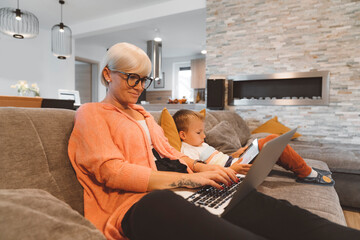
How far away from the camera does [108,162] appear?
800 millimetres

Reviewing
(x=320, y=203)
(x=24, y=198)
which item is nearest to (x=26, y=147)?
(x=24, y=198)

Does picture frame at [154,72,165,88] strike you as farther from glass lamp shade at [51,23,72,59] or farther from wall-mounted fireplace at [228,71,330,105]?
wall-mounted fireplace at [228,71,330,105]

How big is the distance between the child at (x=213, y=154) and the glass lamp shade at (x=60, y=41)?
3962 millimetres

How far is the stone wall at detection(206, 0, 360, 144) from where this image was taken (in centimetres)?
324

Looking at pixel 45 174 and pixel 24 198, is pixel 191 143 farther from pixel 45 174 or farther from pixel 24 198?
pixel 24 198

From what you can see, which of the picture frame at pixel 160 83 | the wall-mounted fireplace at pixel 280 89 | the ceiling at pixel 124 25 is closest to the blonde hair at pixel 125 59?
the wall-mounted fireplace at pixel 280 89

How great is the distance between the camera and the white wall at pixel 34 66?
16.8ft

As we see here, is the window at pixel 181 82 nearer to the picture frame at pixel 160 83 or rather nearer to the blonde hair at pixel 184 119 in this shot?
the picture frame at pixel 160 83

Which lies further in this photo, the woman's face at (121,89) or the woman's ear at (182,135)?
the woman's ear at (182,135)

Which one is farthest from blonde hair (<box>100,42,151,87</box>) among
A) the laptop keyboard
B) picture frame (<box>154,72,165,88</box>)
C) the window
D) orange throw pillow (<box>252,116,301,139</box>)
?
picture frame (<box>154,72,165,88</box>)

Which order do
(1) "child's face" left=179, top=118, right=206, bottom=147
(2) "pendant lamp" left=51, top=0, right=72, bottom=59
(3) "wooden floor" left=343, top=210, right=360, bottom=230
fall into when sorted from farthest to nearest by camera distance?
(2) "pendant lamp" left=51, top=0, right=72, bottom=59, (3) "wooden floor" left=343, top=210, right=360, bottom=230, (1) "child's face" left=179, top=118, right=206, bottom=147

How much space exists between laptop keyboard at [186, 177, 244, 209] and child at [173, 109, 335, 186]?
0.53m

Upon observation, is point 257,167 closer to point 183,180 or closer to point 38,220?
point 183,180

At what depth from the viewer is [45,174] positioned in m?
0.82
